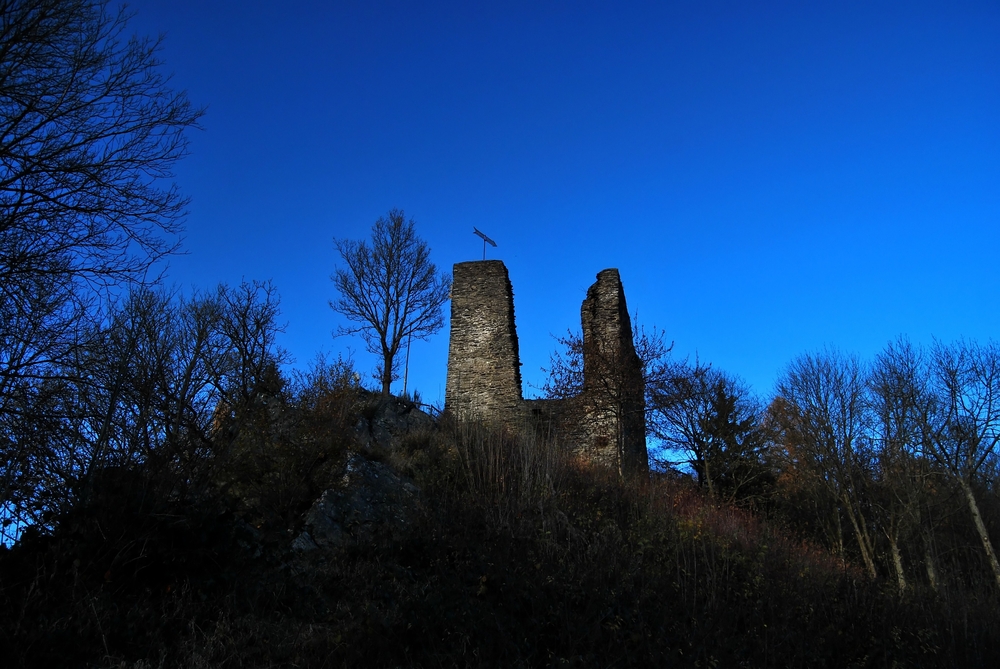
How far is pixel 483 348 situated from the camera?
16.9m

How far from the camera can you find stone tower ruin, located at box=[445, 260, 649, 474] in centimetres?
1522

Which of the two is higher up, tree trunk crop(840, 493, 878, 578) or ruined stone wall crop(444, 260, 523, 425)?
ruined stone wall crop(444, 260, 523, 425)

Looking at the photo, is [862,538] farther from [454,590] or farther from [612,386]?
[454,590]

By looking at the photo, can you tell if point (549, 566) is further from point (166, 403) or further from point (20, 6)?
point (20, 6)

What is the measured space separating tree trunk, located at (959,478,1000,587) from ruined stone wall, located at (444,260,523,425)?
1327cm

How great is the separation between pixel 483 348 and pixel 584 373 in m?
2.81

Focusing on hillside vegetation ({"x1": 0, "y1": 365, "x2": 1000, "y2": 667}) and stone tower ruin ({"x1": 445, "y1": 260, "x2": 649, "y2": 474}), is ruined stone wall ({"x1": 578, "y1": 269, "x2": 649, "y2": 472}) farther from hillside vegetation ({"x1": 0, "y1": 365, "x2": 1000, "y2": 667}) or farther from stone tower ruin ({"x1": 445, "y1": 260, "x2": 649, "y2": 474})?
hillside vegetation ({"x1": 0, "y1": 365, "x2": 1000, "y2": 667})

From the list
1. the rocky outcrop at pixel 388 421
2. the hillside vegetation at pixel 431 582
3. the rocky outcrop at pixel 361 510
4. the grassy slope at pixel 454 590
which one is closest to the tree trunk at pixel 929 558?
the hillside vegetation at pixel 431 582

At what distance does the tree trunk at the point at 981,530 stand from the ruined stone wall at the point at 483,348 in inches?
523

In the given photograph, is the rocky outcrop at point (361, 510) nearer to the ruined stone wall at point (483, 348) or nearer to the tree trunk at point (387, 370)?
the ruined stone wall at point (483, 348)

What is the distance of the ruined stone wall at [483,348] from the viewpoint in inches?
642

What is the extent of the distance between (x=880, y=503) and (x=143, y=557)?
22174 mm

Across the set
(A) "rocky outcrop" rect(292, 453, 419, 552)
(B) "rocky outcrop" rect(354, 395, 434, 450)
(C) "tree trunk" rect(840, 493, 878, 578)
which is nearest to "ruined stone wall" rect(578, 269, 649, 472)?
(B) "rocky outcrop" rect(354, 395, 434, 450)

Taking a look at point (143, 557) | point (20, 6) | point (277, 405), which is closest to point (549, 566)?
point (143, 557)
